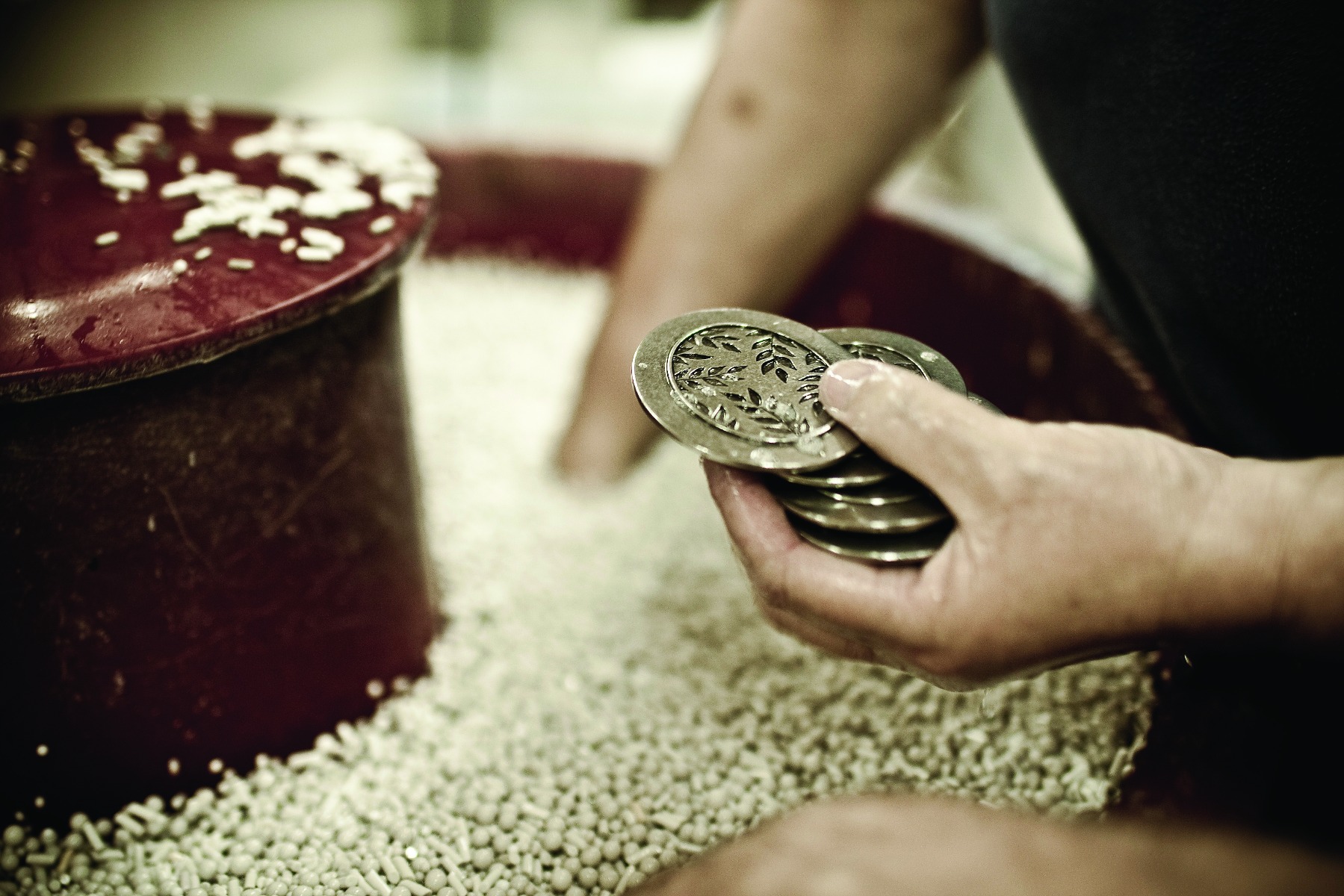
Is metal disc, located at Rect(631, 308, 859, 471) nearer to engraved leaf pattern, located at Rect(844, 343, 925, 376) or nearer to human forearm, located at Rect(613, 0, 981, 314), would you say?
engraved leaf pattern, located at Rect(844, 343, 925, 376)

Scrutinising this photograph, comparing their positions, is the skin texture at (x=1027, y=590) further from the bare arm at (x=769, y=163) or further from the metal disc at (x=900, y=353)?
the bare arm at (x=769, y=163)

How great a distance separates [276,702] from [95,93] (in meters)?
2.08

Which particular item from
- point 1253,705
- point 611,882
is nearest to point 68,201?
point 611,882

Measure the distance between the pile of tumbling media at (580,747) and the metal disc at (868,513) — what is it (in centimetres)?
39

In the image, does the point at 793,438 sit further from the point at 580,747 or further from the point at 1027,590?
the point at 580,747

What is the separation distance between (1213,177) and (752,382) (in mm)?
457

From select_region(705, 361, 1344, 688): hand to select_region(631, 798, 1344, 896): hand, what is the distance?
0.13m

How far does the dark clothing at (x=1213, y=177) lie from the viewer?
67 centimetres

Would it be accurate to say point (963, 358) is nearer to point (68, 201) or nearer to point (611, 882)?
point (611, 882)

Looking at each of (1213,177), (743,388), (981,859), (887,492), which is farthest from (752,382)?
(1213,177)

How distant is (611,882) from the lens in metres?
0.77

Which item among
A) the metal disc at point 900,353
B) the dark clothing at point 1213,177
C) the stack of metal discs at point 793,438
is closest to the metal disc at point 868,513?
the stack of metal discs at point 793,438

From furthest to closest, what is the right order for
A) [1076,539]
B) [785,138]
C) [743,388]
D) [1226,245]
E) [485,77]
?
[485,77], [785,138], [1226,245], [743,388], [1076,539]

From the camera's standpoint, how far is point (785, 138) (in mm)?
1182
